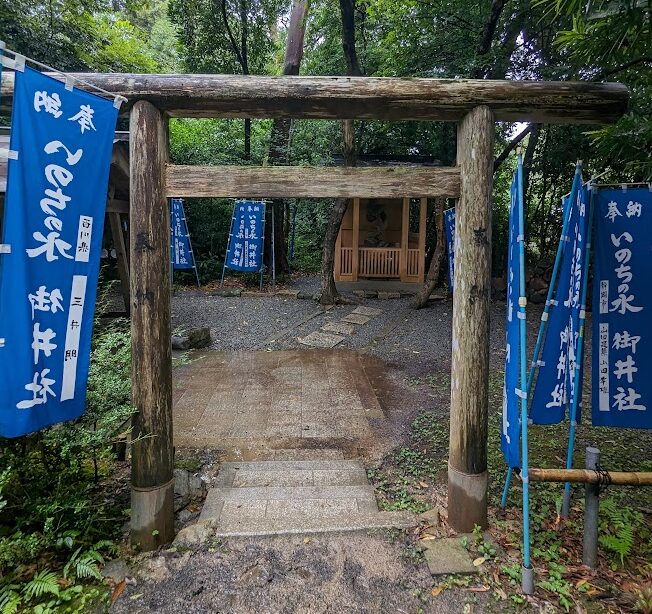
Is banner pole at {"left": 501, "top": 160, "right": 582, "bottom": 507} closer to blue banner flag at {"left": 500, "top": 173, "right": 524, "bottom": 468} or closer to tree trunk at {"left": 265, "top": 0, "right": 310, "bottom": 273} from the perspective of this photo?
blue banner flag at {"left": 500, "top": 173, "right": 524, "bottom": 468}

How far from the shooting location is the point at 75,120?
7.54 ft

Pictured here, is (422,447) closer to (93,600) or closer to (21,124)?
(93,600)

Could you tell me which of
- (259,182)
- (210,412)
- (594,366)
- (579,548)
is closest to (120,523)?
(210,412)

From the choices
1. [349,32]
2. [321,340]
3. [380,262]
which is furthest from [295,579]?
[380,262]

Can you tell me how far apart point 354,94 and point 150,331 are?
194cm

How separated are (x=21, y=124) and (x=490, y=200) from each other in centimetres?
258

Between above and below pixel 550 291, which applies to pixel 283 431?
below

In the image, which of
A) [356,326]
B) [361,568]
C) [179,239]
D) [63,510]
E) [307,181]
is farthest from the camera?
[179,239]

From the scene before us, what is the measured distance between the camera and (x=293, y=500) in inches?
126

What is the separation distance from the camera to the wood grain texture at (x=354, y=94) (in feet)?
8.57

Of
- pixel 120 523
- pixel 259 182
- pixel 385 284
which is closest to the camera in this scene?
pixel 259 182

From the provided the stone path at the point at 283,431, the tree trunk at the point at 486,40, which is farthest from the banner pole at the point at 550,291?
the tree trunk at the point at 486,40

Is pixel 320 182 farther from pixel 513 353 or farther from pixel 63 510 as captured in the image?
pixel 63 510

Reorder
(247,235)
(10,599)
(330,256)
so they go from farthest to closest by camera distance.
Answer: (247,235), (330,256), (10,599)
